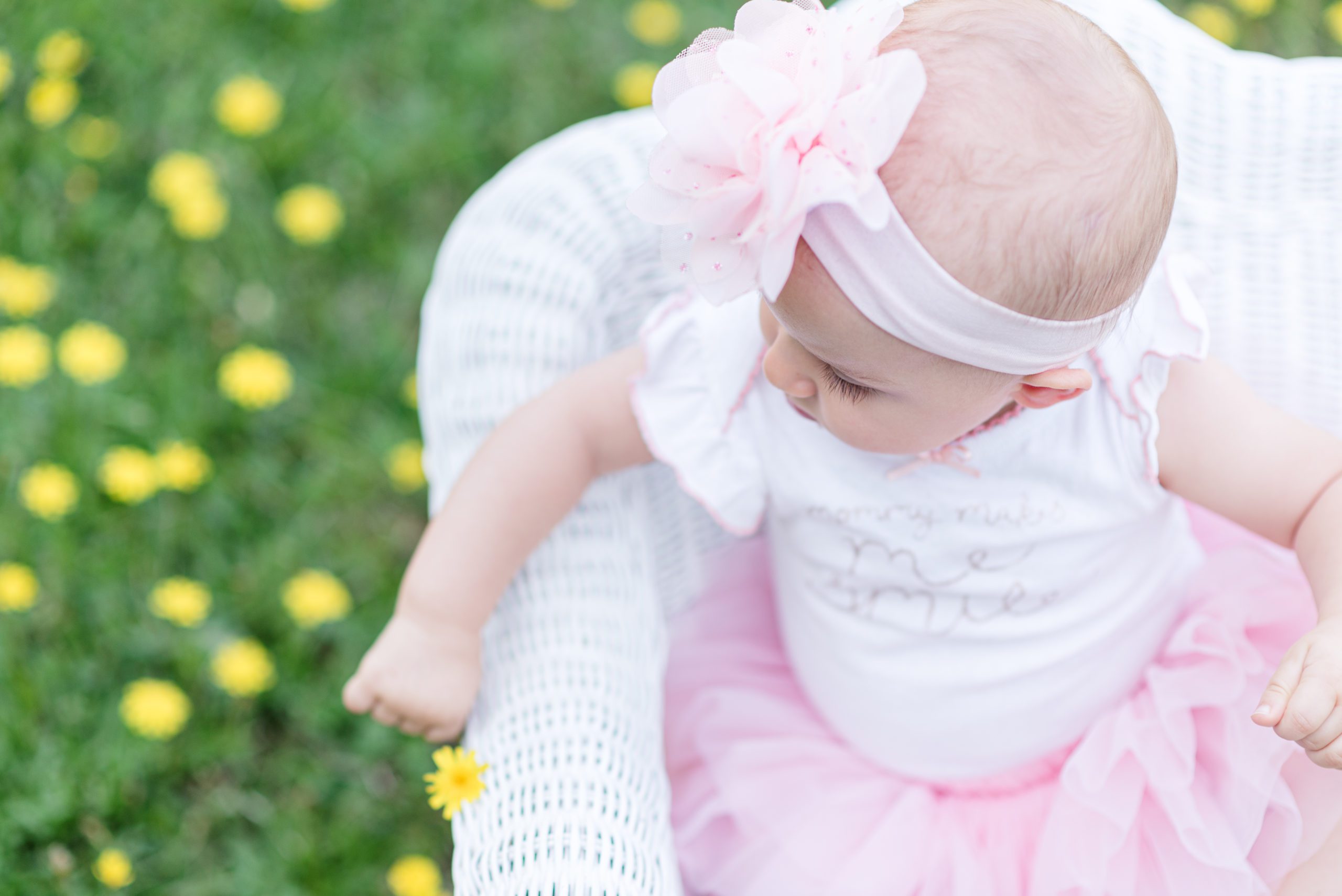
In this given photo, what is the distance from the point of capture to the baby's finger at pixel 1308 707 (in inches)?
37.9

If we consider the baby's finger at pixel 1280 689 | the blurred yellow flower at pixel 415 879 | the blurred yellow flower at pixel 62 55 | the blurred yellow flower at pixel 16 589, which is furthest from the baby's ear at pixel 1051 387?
the blurred yellow flower at pixel 62 55

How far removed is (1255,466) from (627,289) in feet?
2.22

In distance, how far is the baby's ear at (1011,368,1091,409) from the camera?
99cm

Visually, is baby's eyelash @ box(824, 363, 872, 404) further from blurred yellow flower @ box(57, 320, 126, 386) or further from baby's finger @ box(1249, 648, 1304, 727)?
blurred yellow flower @ box(57, 320, 126, 386)

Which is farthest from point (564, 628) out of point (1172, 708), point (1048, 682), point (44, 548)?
point (44, 548)

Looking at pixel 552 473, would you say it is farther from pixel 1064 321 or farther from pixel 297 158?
pixel 297 158

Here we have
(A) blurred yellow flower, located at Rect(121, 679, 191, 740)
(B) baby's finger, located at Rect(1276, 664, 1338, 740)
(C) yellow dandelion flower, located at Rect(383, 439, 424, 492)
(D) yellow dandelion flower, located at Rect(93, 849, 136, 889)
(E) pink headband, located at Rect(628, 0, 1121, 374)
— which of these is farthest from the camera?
(C) yellow dandelion flower, located at Rect(383, 439, 424, 492)

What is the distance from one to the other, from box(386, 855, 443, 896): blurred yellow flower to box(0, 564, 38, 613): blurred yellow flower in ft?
2.06

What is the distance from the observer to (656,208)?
91 cm

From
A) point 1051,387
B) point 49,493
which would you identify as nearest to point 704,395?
point 1051,387

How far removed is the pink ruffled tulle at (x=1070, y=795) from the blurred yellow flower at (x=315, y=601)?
54cm

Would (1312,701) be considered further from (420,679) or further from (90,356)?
(90,356)

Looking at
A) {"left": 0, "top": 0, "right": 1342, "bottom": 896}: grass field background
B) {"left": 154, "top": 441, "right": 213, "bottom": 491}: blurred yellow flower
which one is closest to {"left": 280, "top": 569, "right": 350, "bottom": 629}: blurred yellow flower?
{"left": 0, "top": 0, "right": 1342, "bottom": 896}: grass field background

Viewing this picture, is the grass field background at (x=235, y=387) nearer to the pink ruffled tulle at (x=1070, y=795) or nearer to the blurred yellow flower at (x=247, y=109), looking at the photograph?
the blurred yellow flower at (x=247, y=109)
